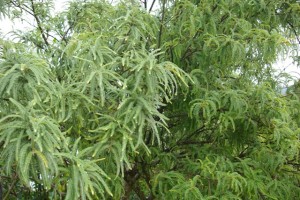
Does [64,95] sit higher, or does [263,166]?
[64,95]

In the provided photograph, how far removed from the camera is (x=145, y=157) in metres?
2.55

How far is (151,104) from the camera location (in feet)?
5.47

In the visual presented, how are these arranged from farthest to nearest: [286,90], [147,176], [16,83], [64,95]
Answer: [286,90]
[147,176]
[64,95]
[16,83]

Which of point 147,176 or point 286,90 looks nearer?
point 147,176

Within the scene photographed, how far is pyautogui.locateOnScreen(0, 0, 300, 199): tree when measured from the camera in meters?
1.38

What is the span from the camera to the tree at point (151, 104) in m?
1.38

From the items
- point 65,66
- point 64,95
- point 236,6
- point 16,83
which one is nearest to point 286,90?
point 236,6

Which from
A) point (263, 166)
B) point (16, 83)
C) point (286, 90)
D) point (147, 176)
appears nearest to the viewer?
point (16, 83)

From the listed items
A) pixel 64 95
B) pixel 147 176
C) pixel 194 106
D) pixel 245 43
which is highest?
pixel 245 43

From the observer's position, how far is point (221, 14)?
8.38 ft

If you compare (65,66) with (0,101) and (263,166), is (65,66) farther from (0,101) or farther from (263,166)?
(263,166)

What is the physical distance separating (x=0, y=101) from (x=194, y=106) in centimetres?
119

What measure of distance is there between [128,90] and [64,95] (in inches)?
9.6

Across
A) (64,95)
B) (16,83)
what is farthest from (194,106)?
(16,83)
